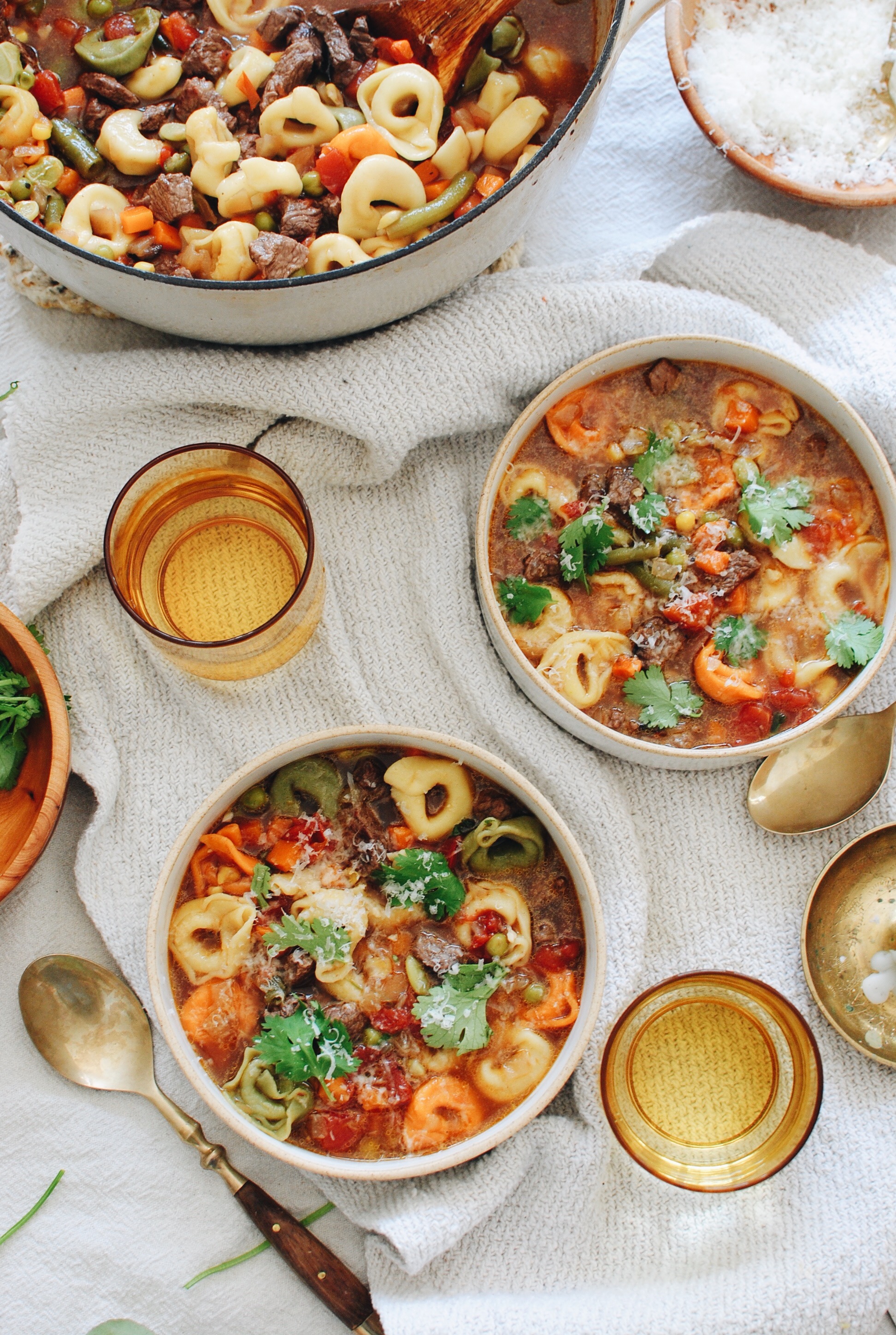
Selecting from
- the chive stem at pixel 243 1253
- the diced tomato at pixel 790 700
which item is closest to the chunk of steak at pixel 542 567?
the diced tomato at pixel 790 700

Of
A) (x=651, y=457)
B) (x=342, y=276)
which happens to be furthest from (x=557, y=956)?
(x=342, y=276)

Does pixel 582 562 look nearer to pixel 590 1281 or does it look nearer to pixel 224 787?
pixel 224 787

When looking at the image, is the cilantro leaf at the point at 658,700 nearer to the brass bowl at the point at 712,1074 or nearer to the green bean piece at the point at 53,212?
the brass bowl at the point at 712,1074

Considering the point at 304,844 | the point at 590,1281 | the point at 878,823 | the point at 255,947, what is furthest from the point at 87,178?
the point at 590,1281

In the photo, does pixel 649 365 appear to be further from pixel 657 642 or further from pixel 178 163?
pixel 178 163

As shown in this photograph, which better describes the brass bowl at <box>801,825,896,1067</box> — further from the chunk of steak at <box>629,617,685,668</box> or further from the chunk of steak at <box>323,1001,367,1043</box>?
the chunk of steak at <box>323,1001,367,1043</box>

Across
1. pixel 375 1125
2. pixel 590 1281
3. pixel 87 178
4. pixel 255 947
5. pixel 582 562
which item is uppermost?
pixel 87 178
